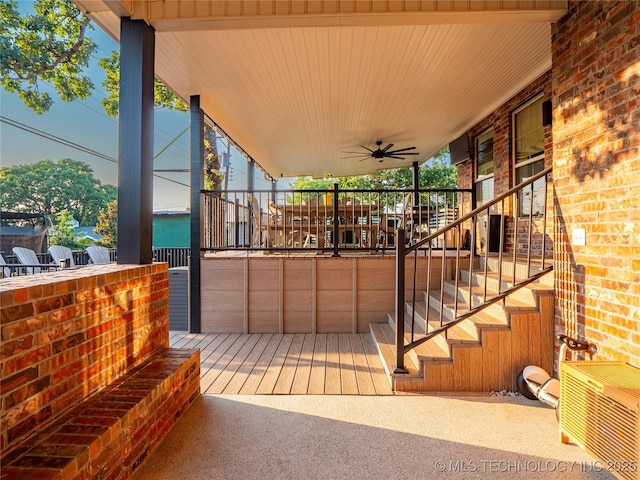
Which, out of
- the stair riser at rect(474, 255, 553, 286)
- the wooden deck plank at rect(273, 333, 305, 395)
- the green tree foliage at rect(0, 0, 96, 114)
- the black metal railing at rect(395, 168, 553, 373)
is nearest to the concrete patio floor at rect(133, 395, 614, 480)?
the wooden deck plank at rect(273, 333, 305, 395)

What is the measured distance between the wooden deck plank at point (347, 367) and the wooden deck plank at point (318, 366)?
0.17 meters

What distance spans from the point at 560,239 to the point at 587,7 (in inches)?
65.3

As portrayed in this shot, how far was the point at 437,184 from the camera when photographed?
18.2 m

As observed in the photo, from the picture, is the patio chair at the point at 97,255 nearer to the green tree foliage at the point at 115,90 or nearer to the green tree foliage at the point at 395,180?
the green tree foliage at the point at 115,90

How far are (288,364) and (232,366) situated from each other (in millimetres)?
532

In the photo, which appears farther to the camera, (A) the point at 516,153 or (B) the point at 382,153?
(B) the point at 382,153

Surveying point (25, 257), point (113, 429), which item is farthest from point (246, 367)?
point (25, 257)

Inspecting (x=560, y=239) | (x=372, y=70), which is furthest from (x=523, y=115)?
(x=560, y=239)

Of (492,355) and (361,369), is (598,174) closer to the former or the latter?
(492,355)

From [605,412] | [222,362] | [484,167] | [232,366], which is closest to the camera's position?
[605,412]

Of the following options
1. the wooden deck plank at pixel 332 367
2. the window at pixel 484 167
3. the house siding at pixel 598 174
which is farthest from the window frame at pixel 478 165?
the wooden deck plank at pixel 332 367

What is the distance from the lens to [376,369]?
322 centimetres

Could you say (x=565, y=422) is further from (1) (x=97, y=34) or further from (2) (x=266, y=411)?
(1) (x=97, y=34)

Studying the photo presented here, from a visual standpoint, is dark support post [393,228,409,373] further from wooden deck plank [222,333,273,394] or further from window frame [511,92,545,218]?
window frame [511,92,545,218]
